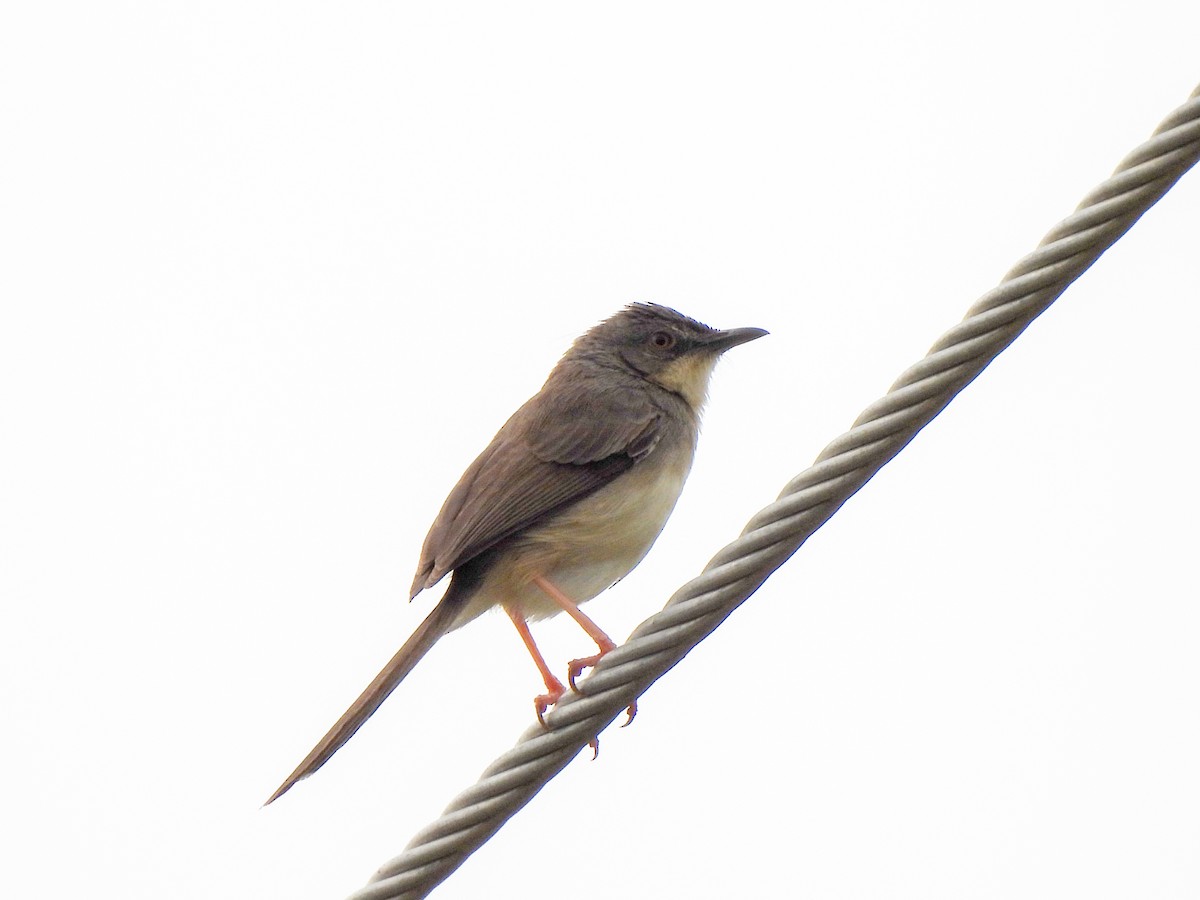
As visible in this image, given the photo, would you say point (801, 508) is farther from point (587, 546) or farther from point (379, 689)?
point (587, 546)

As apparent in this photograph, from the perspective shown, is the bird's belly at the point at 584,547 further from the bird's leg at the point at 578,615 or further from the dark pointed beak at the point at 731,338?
the dark pointed beak at the point at 731,338

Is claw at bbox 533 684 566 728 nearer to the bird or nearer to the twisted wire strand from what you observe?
the bird

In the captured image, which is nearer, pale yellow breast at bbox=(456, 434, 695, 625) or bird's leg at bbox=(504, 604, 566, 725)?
bird's leg at bbox=(504, 604, 566, 725)

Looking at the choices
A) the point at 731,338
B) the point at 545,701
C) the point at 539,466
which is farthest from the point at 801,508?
the point at 731,338

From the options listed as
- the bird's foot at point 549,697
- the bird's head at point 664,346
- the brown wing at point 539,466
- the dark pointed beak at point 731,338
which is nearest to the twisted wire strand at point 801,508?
the bird's foot at point 549,697

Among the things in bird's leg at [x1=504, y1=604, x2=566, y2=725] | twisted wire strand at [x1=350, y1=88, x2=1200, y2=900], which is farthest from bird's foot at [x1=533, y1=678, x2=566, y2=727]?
twisted wire strand at [x1=350, y1=88, x2=1200, y2=900]

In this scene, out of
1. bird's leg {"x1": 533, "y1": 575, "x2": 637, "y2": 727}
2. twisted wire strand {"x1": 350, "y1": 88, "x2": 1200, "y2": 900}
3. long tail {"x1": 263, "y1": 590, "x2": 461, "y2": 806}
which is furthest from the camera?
bird's leg {"x1": 533, "y1": 575, "x2": 637, "y2": 727}

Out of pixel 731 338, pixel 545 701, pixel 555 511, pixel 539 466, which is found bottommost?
pixel 545 701
